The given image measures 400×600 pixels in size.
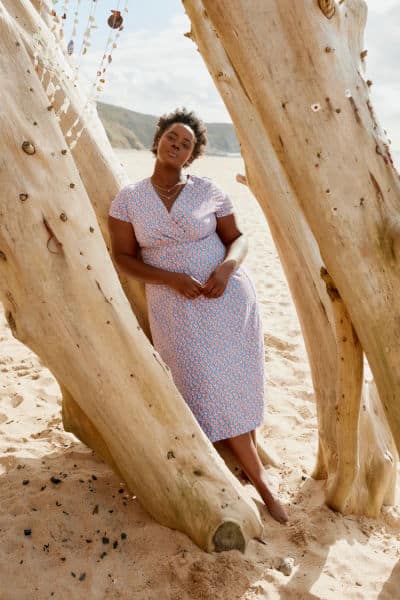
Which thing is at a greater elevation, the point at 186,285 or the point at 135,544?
the point at 186,285

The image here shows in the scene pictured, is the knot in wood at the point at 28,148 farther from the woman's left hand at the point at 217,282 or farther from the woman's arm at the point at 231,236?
the woman's arm at the point at 231,236

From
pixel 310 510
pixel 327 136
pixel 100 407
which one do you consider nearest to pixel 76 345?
pixel 100 407

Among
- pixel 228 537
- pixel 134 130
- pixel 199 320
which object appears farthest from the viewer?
pixel 134 130

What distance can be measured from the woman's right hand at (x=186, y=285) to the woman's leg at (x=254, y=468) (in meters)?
0.76

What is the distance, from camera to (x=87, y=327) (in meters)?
2.13

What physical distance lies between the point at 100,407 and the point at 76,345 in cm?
29

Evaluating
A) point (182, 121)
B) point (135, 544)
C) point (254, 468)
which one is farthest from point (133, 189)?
point (135, 544)

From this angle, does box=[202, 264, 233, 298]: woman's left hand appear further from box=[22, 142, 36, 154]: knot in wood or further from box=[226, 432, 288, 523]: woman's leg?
box=[22, 142, 36, 154]: knot in wood

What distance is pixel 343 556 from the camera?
8.04 feet

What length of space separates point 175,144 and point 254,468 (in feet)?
5.58

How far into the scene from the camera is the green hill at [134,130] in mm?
85594

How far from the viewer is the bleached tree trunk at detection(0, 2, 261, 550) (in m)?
1.99

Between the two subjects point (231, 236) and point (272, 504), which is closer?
point (272, 504)

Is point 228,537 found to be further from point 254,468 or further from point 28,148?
point 28,148
